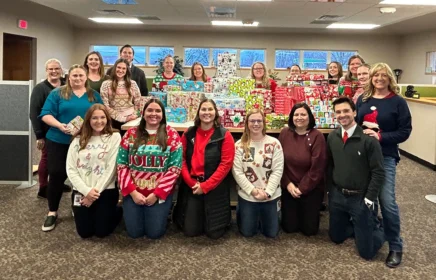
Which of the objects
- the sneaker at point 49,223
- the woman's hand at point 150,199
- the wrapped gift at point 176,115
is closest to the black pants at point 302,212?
the woman's hand at point 150,199

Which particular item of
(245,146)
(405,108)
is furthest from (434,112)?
(245,146)

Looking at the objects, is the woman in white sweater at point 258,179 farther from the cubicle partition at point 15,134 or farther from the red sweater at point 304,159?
the cubicle partition at point 15,134

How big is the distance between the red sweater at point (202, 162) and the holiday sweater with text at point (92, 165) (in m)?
0.54

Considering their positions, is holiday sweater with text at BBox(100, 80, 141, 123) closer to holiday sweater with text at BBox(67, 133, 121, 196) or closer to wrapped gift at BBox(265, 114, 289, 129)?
holiday sweater with text at BBox(67, 133, 121, 196)

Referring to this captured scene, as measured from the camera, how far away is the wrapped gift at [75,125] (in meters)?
2.83

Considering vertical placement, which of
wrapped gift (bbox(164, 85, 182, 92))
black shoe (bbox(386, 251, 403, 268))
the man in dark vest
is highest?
the man in dark vest

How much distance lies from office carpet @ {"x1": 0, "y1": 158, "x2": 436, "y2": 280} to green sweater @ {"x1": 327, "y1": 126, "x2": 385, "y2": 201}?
1.55 feet

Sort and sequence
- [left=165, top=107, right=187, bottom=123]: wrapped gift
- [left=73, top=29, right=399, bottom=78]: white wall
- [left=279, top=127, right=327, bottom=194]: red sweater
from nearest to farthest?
1. [left=279, top=127, right=327, bottom=194]: red sweater
2. [left=165, top=107, right=187, bottom=123]: wrapped gift
3. [left=73, top=29, right=399, bottom=78]: white wall

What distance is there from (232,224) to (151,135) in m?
0.98

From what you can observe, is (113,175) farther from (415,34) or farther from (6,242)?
(415,34)

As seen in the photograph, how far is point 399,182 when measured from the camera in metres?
4.36

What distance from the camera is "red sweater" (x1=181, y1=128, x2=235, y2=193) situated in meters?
2.73

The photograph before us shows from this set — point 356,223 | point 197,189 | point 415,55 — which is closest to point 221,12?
point 197,189

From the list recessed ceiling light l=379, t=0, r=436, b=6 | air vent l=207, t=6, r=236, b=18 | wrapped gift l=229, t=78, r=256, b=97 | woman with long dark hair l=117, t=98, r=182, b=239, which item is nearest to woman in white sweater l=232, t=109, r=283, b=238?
woman with long dark hair l=117, t=98, r=182, b=239
